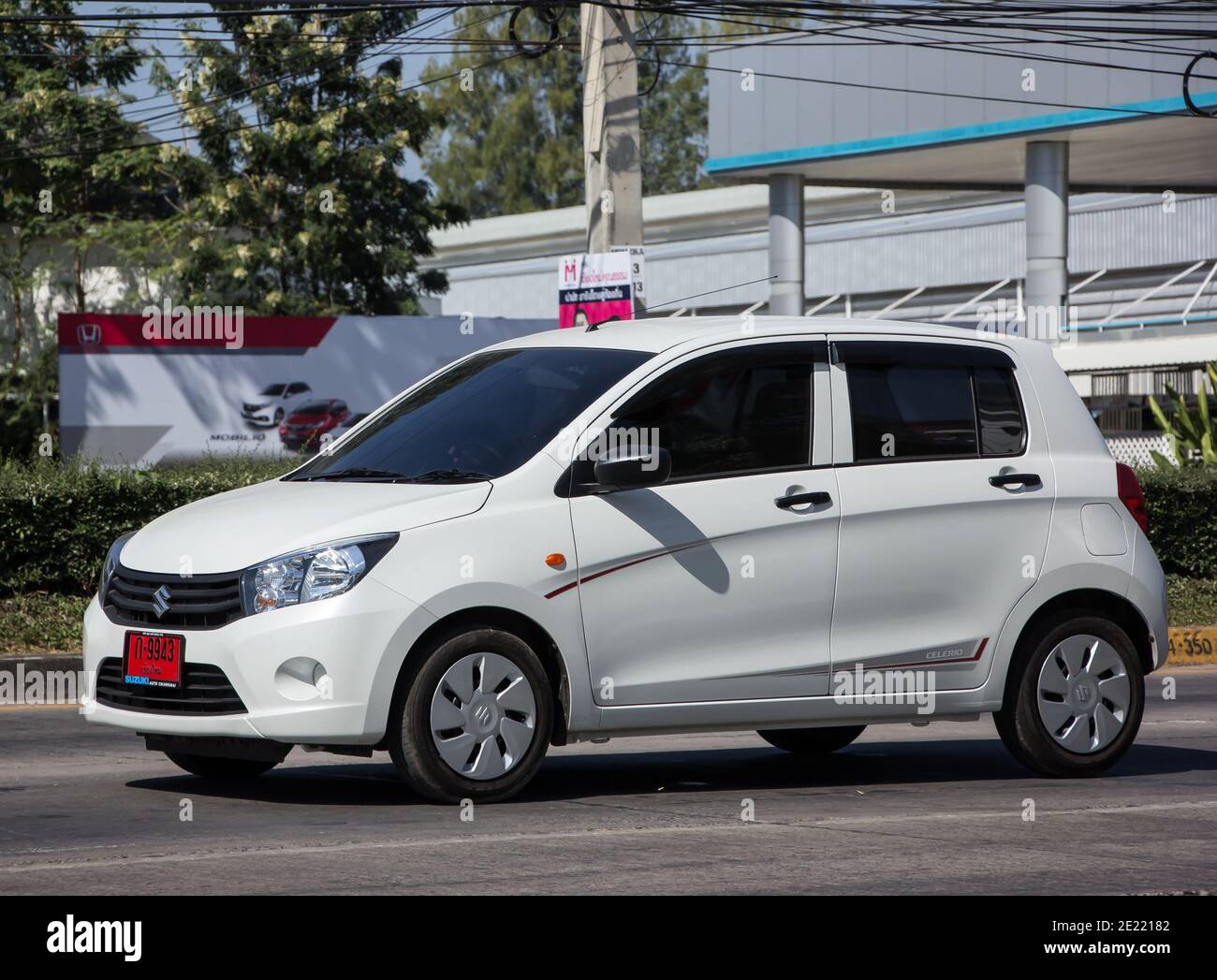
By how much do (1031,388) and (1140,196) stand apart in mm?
36365

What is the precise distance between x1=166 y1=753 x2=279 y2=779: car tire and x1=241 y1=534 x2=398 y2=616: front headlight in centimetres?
146

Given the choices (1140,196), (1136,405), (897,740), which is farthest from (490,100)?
(897,740)

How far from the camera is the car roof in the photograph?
28.0 ft

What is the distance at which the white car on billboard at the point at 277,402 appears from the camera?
26109mm

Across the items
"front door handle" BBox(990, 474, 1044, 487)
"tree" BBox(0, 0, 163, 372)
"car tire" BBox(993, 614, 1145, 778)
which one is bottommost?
→ "car tire" BBox(993, 614, 1145, 778)

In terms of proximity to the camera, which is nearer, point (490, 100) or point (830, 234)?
point (830, 234)

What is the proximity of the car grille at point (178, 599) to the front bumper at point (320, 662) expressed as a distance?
0.28 feet

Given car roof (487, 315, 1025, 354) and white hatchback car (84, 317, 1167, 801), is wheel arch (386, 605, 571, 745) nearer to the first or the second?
white hatchback car (84, 317, 1167, 801)

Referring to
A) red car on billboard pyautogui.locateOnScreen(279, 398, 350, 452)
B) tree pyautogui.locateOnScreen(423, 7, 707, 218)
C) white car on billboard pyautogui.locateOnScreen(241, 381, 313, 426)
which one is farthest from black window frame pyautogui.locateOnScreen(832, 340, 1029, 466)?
tree pyautogui.locateOnScreen(423, 7, 707, 218)

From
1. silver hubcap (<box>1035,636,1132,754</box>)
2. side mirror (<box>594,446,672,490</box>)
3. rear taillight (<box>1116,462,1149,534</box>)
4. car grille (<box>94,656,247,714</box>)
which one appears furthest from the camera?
rear taillight (<box>1116,462,1149,534</box>)

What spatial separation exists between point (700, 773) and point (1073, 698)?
1.82 meters

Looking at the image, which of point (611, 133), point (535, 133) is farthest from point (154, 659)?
point (535, 133)

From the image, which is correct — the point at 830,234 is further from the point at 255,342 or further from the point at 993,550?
the point at 993,550

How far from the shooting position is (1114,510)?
9219 mm
